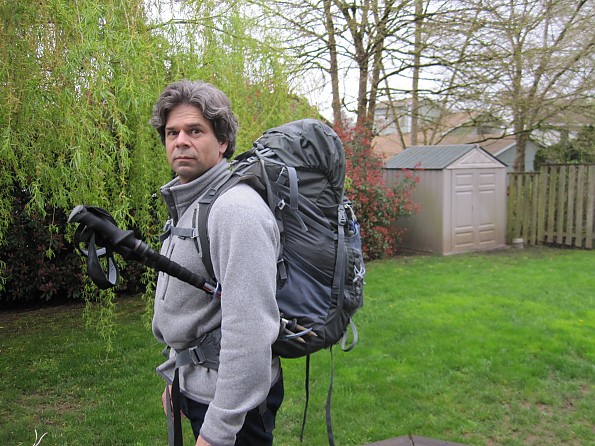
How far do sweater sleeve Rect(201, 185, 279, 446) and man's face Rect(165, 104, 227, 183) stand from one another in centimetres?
26

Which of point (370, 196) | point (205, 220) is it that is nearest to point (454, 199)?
point (370, 196)

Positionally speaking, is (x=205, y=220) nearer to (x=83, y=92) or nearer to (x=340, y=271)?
(x=340, y=271)

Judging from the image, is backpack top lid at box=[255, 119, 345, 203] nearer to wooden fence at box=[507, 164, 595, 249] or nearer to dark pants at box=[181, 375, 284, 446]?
dark pants at box=[181, 375, 284, 446]

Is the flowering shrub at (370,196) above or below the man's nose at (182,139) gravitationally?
below

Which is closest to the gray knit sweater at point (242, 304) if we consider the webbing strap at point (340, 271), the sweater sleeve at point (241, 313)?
the sweater sleeve at point (241, 313)

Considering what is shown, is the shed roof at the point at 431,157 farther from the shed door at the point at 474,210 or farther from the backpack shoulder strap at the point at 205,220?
the backpack shoulder strap at the point at 205,220

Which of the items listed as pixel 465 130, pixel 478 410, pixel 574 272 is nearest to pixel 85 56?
pixel 478 410

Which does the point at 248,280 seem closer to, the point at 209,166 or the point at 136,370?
the point at 209,166

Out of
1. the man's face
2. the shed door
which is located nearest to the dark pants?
the man's face

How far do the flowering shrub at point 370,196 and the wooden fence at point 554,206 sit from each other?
2.65 m

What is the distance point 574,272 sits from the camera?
8.45 metres

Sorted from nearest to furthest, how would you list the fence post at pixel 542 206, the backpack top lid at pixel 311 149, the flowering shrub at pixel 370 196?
1. the backpack top lid at pixel 311 149
2. the flowering shrub at pixel 370 196
3. the fence post at pixel 542 206

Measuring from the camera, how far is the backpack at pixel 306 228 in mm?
1566

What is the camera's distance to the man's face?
1.62 m
